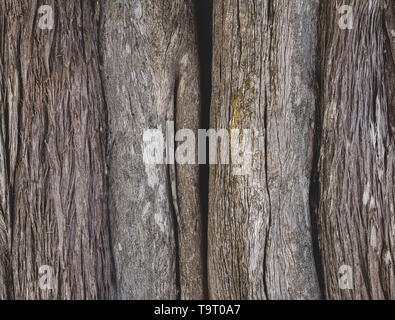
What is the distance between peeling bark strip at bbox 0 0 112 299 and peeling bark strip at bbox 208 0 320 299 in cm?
50

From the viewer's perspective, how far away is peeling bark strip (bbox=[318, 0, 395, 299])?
1.18m

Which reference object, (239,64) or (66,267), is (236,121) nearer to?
(239,64)

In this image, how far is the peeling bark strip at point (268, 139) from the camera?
119cm

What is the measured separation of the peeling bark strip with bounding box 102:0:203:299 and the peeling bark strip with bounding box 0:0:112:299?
85mm

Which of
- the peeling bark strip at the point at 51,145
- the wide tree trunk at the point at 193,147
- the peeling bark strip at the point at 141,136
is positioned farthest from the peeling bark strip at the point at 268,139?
the peeling bark strip at the point at 51,145

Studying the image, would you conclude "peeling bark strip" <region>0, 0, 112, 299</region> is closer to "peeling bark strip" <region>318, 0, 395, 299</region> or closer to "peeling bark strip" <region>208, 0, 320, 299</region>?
"peeling bark strip" <region>208, 0, 320, 299</region>

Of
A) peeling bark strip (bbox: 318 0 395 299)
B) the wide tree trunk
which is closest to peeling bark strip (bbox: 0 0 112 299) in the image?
the wide tree trunk

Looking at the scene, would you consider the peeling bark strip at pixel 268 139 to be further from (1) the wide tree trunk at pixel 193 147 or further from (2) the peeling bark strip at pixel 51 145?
(2) the peeling bark strip at pixel 51 145

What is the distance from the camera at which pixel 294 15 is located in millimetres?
1185

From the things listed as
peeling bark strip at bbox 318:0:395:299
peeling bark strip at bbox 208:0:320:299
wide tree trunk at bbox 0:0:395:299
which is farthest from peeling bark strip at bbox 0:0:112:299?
peeling bark strip at bbox 318:0:395:299

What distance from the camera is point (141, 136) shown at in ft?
4.15

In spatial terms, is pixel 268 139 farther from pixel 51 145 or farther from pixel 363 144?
pixel 51 145

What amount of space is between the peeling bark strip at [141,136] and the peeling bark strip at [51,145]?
0.09 meters
